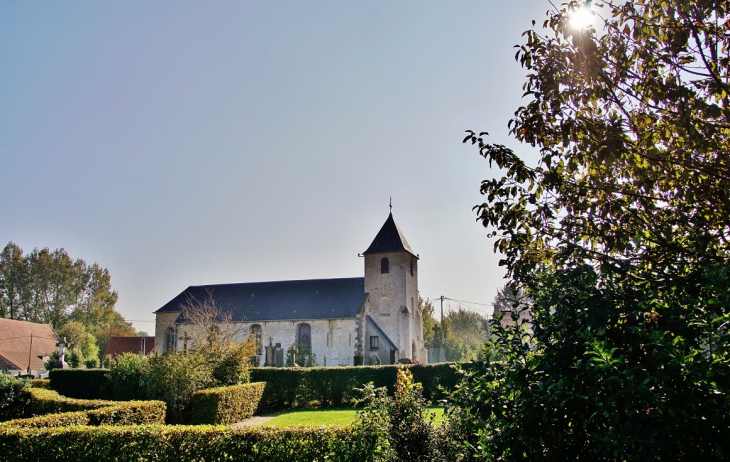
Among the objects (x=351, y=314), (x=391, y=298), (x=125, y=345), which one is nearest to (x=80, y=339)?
(x=125, y=345)

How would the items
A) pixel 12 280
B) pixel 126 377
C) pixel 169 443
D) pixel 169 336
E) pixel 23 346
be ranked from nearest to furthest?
pixel 169 443 < pixel 126 377 < pixel 23 346 < pixel 169 336 < pixel 12 280

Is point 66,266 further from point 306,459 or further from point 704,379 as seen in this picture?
point 704,379

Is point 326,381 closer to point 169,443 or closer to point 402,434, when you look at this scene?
point 169,443

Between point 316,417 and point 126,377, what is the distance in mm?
7484

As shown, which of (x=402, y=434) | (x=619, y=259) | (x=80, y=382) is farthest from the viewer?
(x=80, y=382)

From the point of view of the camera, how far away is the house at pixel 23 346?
3688cm

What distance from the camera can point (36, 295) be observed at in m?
51.8

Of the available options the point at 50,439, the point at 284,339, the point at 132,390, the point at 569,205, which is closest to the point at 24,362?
the point at 284,339

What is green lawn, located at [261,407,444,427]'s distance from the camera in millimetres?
15070

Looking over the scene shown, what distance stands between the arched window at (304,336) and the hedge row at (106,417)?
22786mm

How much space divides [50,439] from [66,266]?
171 feet

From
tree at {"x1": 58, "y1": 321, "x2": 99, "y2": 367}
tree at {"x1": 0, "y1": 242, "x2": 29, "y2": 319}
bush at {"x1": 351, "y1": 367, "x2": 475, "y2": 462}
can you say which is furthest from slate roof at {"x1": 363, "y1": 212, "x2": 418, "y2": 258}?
tree at {"x1": 0, "y1": 242, "x2": 29, "y2": 319}

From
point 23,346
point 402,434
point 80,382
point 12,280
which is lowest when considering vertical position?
point 80,382

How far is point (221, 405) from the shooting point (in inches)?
582
